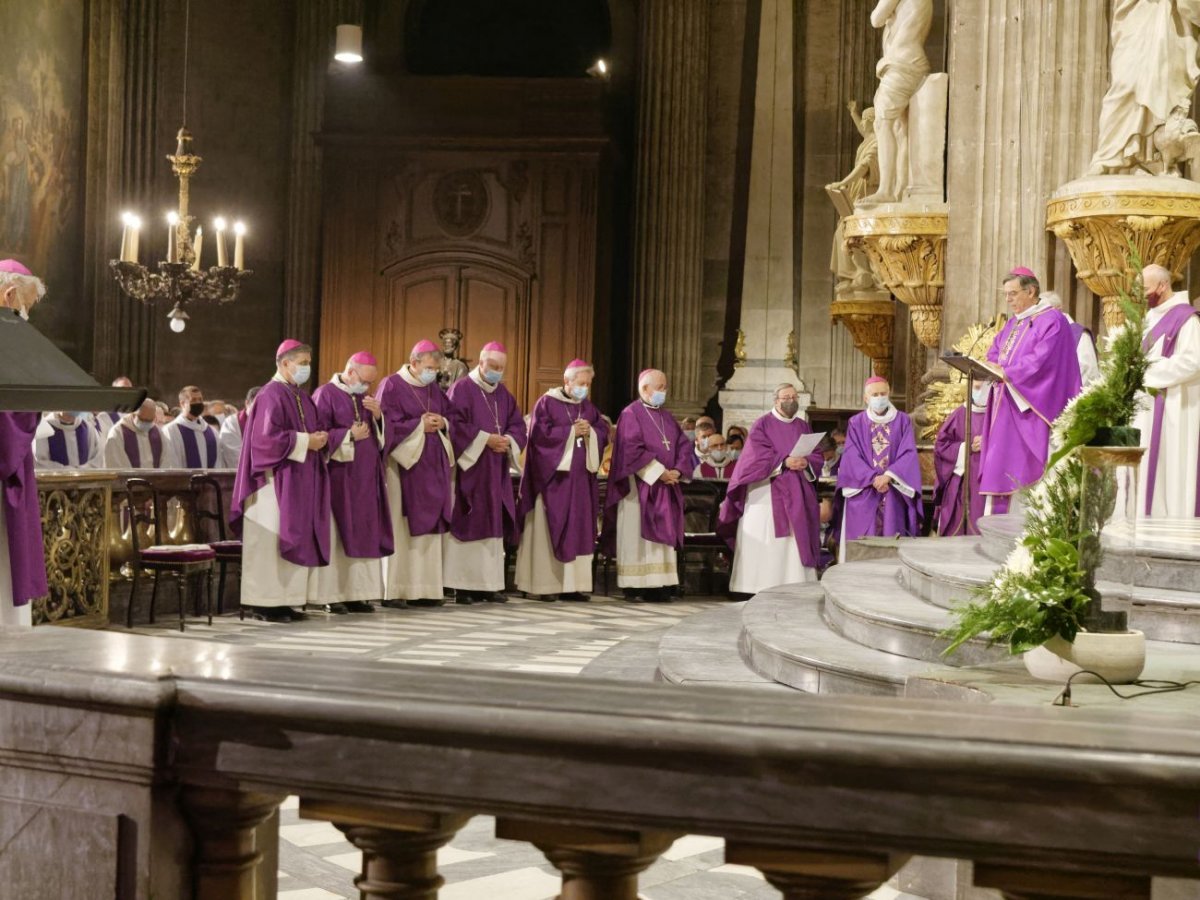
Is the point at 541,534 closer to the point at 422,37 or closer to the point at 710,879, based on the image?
the point at 710,879

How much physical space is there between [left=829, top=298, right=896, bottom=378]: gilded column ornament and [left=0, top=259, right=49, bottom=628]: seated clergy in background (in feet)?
39.2

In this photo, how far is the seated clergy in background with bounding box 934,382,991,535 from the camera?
36.8 ft

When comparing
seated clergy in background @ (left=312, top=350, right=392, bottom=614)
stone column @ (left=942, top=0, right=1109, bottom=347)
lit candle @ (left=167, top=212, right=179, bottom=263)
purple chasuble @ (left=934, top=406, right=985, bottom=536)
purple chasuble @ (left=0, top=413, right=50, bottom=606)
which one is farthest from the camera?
lit candle @ (left=167, top=212, right=179, bottom=263)

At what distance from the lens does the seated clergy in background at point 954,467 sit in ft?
36.8

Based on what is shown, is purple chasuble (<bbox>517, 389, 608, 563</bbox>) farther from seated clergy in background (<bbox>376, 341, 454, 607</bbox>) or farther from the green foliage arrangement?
the green foliage arrangement

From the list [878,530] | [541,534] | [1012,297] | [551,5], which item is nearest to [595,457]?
[541,534]

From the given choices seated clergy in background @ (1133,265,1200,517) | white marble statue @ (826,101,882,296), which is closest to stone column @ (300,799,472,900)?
seated clergy in background @ (1133,265,1200,517)

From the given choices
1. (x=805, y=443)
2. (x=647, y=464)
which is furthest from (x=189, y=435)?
(x=805, y=443)

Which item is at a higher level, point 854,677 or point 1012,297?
point 1012,297

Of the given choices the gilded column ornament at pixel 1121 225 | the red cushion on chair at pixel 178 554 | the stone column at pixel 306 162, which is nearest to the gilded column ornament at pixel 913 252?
the gilded column ornament at pixel 1121 225

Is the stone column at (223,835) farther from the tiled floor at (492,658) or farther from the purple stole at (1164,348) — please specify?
the purple stole at (1164,348)

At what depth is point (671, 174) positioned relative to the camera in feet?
68.0

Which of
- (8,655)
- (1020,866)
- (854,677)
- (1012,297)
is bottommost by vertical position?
(854,677)

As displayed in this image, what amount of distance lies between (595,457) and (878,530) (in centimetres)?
246
